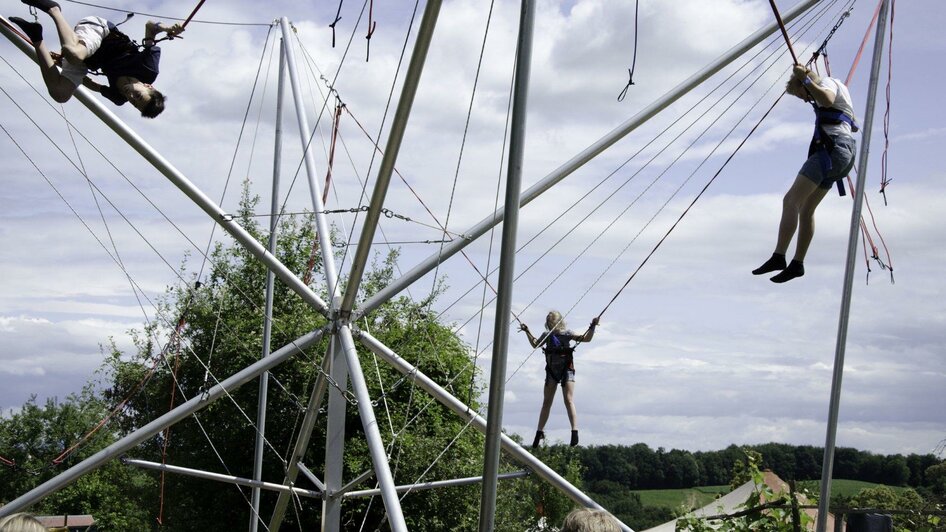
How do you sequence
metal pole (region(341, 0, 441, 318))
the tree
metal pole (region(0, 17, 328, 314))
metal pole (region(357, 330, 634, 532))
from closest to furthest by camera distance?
1. metal pole (region(341, 0, 441, 318))
2. metal pole (region(0, 17, 328, 314))
3. metal pole (region(357, 330, 634, 532))
4. the tree

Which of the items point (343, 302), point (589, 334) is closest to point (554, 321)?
point (589, 334)

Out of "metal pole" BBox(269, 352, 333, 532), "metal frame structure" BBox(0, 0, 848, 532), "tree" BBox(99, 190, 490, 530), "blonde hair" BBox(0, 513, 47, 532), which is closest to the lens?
"blonde hair" BBox(0, 513, 47, 532)

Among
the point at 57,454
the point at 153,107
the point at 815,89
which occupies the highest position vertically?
the point at 815,89

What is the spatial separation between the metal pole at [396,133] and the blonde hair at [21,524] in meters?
3.98

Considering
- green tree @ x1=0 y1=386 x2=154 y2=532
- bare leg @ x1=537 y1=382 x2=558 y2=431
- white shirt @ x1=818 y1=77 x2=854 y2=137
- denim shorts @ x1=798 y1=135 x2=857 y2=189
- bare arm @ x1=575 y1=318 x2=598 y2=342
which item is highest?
white shirt @ x1=818 y1=77 x2=854 y2=137

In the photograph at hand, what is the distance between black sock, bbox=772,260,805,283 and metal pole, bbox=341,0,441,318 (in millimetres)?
2752

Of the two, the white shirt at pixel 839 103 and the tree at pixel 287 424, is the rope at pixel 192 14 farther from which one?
the tree at pixel 287 424

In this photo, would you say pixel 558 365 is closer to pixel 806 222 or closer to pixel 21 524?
pixel 806 222

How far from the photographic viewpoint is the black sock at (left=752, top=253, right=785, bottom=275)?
7.50 meters

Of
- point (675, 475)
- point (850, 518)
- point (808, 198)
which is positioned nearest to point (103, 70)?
point (808, 198)

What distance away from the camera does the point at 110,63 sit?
305 inches

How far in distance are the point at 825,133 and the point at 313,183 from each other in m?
5.25

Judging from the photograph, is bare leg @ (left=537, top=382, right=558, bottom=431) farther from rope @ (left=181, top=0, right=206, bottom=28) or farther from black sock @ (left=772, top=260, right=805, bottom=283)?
rope @ (left=181, top=0, right=206, bottom=28)

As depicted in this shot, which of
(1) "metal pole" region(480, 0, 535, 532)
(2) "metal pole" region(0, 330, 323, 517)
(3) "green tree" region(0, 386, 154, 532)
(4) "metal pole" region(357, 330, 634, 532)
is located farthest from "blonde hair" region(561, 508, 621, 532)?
(3) "green tree" region(0, 386, 154, 532)
